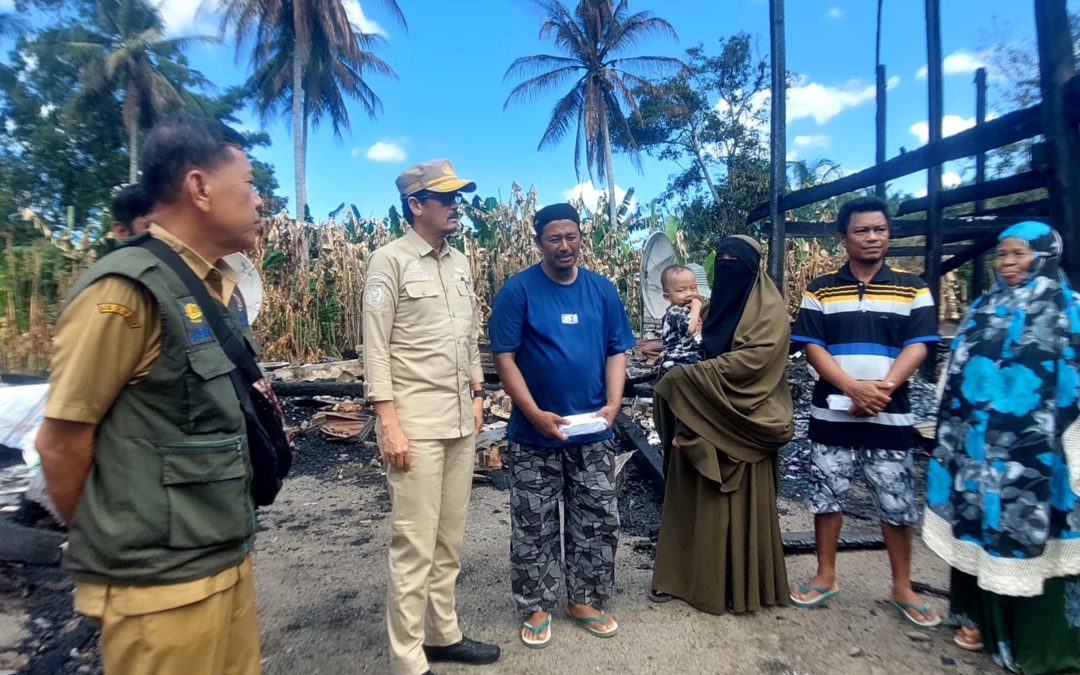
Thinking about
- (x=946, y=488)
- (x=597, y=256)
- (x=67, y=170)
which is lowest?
(x=946, y=488)

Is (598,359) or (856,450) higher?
(598,359)

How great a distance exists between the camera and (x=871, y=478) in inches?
128

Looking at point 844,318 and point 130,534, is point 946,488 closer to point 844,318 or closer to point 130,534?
point 844,318

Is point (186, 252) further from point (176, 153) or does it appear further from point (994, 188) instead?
point (994, 188)

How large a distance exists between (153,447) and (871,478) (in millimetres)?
3113

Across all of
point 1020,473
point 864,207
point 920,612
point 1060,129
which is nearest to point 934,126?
point 1060,129

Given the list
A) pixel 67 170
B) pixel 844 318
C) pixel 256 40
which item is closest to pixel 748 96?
pixel 256 40

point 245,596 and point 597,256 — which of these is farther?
point 597,256

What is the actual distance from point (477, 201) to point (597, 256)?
8.14 ft

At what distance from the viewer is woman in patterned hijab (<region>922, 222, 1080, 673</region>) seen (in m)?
2.71

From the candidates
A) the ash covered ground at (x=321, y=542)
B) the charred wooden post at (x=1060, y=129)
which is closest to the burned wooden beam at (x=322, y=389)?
the ash covered ground at (x=321, y=542)

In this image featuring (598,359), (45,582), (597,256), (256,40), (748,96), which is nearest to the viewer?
(598,359)

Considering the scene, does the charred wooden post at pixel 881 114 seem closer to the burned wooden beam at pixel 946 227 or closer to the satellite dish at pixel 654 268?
the burned wooden beam at pixel 946 227

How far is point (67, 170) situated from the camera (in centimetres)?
2758
